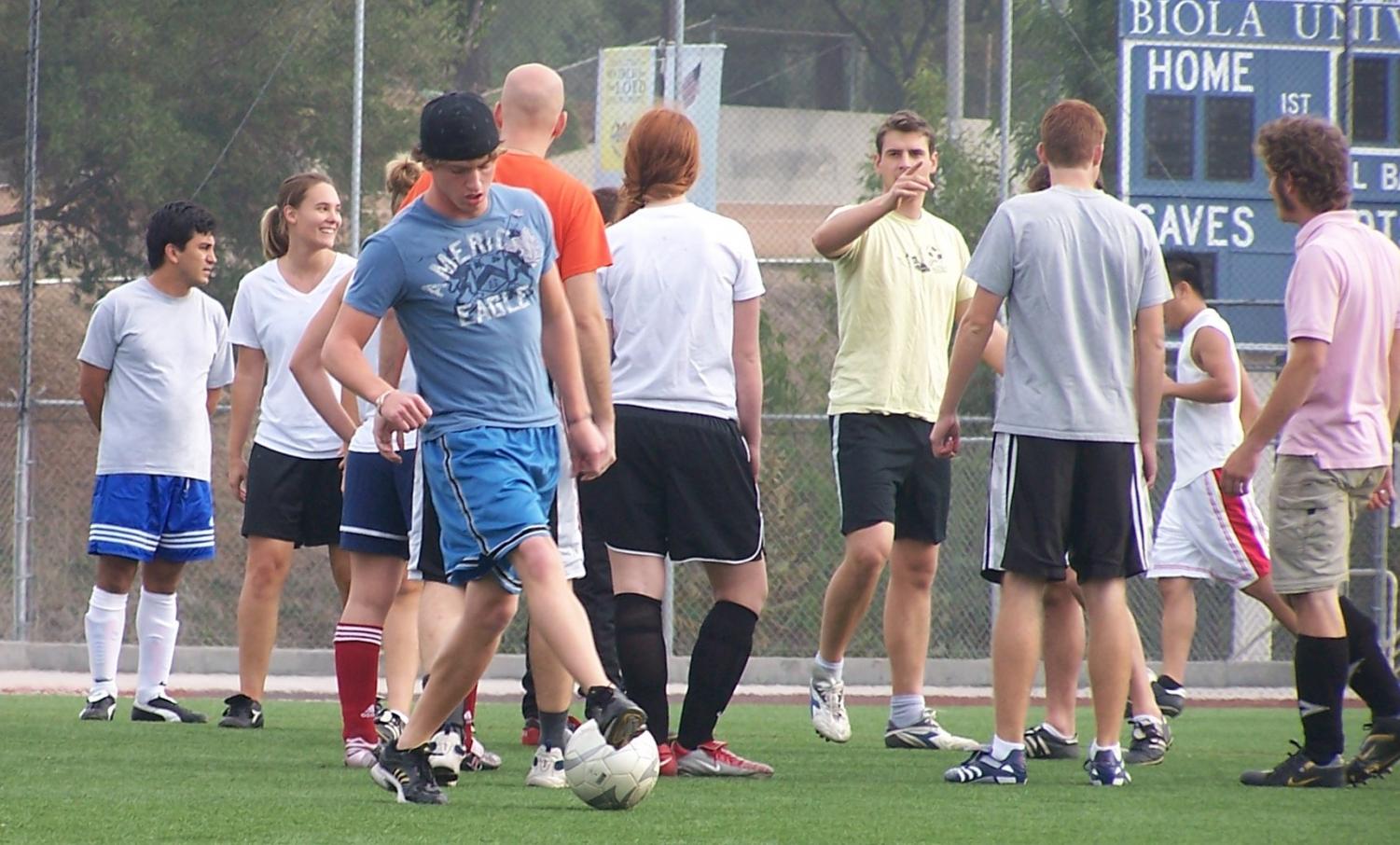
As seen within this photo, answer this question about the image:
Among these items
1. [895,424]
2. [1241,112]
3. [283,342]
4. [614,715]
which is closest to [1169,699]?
[895,424]

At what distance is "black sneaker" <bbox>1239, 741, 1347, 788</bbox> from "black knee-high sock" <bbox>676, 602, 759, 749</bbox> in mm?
1648

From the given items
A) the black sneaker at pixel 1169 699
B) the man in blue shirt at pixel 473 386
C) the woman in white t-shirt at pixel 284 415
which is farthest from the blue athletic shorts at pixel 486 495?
the black sneaker at pixel 1169 699

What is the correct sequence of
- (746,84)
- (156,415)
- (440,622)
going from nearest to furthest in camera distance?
(440,622)
(156,415)
(746,84)

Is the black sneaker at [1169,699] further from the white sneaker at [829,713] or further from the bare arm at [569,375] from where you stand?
the bare arm at [569,375]

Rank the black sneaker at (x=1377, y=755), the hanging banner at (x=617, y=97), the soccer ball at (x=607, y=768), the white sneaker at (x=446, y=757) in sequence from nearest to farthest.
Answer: the soccer ball at (x=607, y=768) < the white sneaker at (x=446, y=757) < the black sneaker at (x=1377, y=755) < the hanging banner at (x=617, y=97)

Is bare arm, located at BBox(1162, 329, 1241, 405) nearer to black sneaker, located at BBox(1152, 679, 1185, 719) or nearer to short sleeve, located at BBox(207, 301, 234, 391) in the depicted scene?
black sneaker, located at BBox(1152, 679, 1185, 719)

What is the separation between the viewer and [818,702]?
23.9ft

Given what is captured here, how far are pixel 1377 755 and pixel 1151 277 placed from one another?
1695 mm

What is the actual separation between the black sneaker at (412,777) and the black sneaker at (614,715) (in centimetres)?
59

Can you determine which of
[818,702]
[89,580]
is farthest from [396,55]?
[818,702]

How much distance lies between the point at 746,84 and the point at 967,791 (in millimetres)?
10825

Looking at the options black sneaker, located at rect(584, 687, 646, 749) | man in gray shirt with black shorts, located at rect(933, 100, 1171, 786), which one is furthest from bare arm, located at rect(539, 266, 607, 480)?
man in gray shirt with black shorts, located at rect(933, 100, 1171, 786)

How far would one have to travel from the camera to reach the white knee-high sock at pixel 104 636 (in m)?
8.13

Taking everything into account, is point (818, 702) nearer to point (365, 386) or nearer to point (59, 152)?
point (365, 386)
